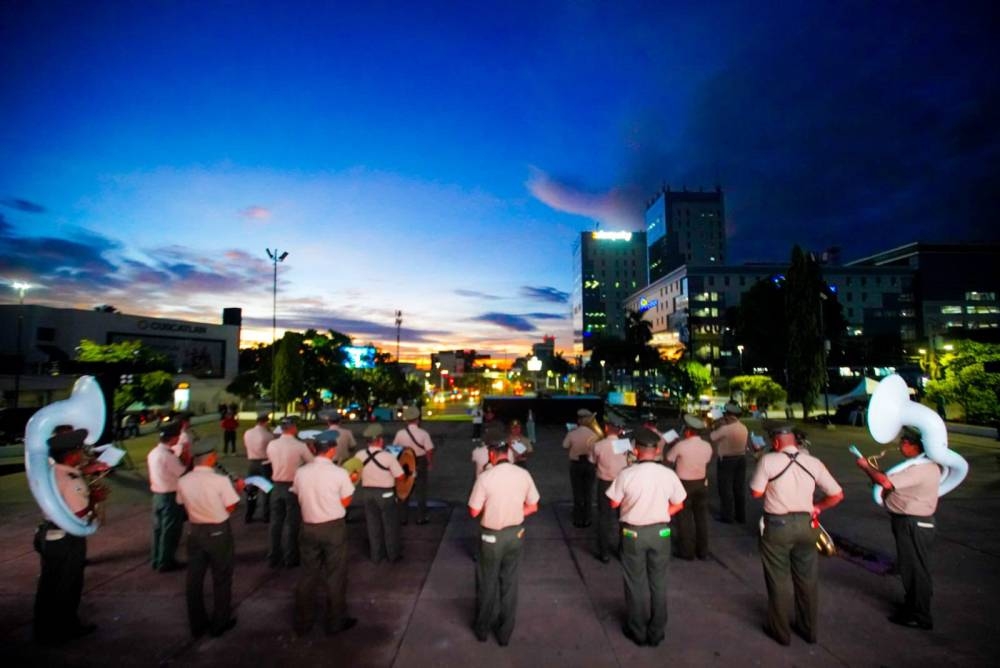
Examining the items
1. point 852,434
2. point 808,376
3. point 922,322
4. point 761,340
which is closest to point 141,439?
point 852,434

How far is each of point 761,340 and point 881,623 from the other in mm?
54174

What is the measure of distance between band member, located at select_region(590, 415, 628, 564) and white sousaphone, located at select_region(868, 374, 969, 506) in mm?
3131

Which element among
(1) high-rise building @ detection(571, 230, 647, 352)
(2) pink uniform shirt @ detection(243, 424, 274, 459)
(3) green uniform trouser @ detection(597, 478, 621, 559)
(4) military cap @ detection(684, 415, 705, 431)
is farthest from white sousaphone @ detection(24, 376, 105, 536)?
(1) high-rise building @ detection(571, 230, 647, 352)

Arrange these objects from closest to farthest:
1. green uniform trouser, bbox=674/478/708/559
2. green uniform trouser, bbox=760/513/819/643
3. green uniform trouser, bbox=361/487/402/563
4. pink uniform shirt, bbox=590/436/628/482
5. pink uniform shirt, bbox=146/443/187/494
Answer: green uniform trouser, bbox=760/513/819/643, pink uniform shirt, bbox=146/443/187/494, green uniform trouser, bbox=361/487/402/563, green uniform trouser, bbox=674/478/708/559, pink uniform shirt, bbox=590/436/628/482

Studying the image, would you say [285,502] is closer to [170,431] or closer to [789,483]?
[170,431]

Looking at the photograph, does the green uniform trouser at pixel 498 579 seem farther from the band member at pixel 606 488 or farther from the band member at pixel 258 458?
the band member at pixel 258 458

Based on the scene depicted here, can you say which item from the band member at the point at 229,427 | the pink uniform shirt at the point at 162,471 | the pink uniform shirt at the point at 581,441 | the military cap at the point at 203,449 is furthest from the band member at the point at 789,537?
the band member at the point at 229,427

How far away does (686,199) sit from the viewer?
151 meters

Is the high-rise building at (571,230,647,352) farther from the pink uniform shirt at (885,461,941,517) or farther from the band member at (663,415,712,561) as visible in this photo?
the pink uniform shirt at (885,461,941,517)

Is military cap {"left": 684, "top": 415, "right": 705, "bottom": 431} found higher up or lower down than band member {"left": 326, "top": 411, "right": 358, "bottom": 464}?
higher up

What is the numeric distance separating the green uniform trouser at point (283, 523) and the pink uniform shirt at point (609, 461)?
4.50 meters

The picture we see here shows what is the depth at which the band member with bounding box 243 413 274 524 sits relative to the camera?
9.05 m

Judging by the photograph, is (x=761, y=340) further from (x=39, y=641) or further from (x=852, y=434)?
(x=39, y=641)

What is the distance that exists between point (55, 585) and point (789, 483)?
749 cm
